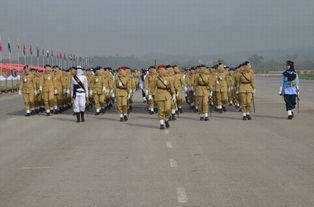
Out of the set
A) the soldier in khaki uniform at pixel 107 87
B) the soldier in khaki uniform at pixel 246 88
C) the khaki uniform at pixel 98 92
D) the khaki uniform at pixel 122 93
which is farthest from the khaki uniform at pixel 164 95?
the soldier in khaki uniform at pixel 107 87

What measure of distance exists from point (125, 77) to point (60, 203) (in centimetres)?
1189

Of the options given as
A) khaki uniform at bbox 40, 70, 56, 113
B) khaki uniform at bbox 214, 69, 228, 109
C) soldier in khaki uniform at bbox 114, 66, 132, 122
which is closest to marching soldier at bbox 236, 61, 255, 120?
khaki uniform at bbox 214, 69, 228, 109

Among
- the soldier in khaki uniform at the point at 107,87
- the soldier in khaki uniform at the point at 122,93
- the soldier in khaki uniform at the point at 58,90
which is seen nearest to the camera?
the soldier in khaki uniform at the point at 122,93

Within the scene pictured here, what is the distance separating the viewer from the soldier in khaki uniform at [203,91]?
60.1 ft

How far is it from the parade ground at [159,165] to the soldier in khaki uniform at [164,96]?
470 mm

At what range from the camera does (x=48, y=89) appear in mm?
21578

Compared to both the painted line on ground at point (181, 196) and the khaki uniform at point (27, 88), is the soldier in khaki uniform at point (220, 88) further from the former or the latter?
the painted line on ground at point (181, 196)

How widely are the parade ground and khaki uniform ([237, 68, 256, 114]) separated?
1.10 m

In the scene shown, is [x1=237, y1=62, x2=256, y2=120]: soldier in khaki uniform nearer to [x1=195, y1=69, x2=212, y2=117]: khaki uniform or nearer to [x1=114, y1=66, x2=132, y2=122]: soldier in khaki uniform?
[x1=195, y1=69, x2=212, y2=117]: khaki uniform

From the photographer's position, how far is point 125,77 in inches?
740

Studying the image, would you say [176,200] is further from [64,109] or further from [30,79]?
[64,109]

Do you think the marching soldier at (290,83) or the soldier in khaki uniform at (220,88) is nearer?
the marching soldier at (290,83)

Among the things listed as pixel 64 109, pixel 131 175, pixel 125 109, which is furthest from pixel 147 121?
pixel 131 175

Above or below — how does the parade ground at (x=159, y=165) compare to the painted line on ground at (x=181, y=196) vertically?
below
